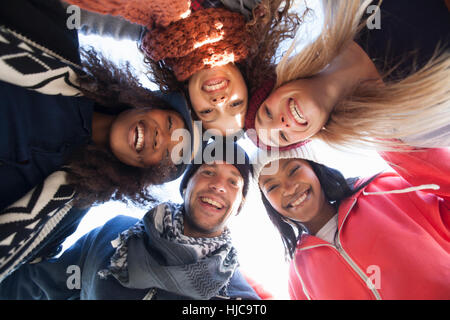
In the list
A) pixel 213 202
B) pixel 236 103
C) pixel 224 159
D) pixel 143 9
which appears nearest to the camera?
pixel 143 9

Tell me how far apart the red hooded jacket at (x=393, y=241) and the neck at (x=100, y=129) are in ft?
3.94

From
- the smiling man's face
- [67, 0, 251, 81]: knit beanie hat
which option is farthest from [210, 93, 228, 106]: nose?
the smiling man's face

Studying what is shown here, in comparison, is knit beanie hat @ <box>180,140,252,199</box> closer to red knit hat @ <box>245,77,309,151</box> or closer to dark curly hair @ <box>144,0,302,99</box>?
red knit hat @ <box>245,77,309,151</box>

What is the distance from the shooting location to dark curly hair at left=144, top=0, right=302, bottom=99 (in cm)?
111

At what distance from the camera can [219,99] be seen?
44.9 inches

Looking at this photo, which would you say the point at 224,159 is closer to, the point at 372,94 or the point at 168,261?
the point at 168,261

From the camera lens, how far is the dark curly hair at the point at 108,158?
3.51ft

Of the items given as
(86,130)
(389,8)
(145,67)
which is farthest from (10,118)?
(389,8)

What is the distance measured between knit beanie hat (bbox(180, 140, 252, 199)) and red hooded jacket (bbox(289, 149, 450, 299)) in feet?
1.75

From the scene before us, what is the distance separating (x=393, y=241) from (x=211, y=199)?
877mm

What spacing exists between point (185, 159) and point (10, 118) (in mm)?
704

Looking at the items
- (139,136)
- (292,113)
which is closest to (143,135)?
(139,136)

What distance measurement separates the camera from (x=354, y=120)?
1182 millimetres

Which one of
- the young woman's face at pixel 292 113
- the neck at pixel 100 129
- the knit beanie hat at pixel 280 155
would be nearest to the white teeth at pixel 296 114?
the young woman's face at pixel 292 113
